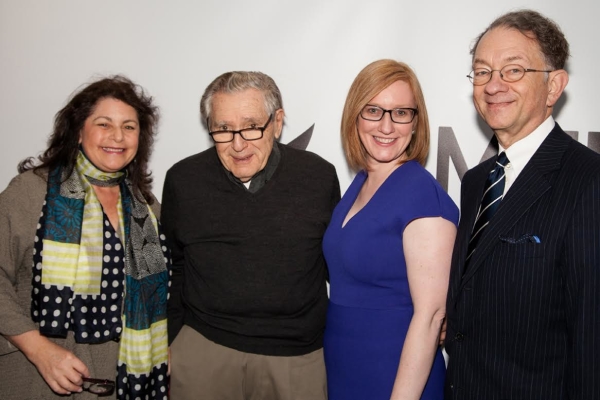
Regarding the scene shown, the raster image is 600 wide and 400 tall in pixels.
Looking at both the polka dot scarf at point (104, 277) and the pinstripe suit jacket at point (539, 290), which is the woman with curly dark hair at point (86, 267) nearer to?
the polka dot scarf at point (104, 277)

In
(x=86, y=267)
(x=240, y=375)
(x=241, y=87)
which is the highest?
(x=241, y=87)

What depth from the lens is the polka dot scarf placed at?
6.30 feet

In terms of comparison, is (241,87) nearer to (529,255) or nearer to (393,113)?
(393,113)

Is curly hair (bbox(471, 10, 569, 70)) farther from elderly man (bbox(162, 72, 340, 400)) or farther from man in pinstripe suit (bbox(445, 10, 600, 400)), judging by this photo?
elderly man (bbox(162, 72, 340, 400))

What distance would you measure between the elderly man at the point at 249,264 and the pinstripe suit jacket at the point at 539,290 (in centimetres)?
65

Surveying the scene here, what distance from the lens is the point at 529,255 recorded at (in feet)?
4.57

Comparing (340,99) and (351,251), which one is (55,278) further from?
(340,99)

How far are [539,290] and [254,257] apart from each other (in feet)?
3.37

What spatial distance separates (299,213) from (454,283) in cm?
70

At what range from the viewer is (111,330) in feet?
6.55

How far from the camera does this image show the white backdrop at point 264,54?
8.54 feet

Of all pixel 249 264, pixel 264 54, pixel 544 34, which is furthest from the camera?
pixel 264 54

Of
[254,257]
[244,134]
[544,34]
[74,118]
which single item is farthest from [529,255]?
[74,118]

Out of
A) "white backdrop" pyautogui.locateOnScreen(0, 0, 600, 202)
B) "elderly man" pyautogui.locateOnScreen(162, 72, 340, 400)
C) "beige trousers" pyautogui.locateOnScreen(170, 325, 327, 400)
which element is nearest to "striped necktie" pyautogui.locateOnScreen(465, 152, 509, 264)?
"elderly man" pyautogui.locateOnScreen(162, 72, 340, 400)
